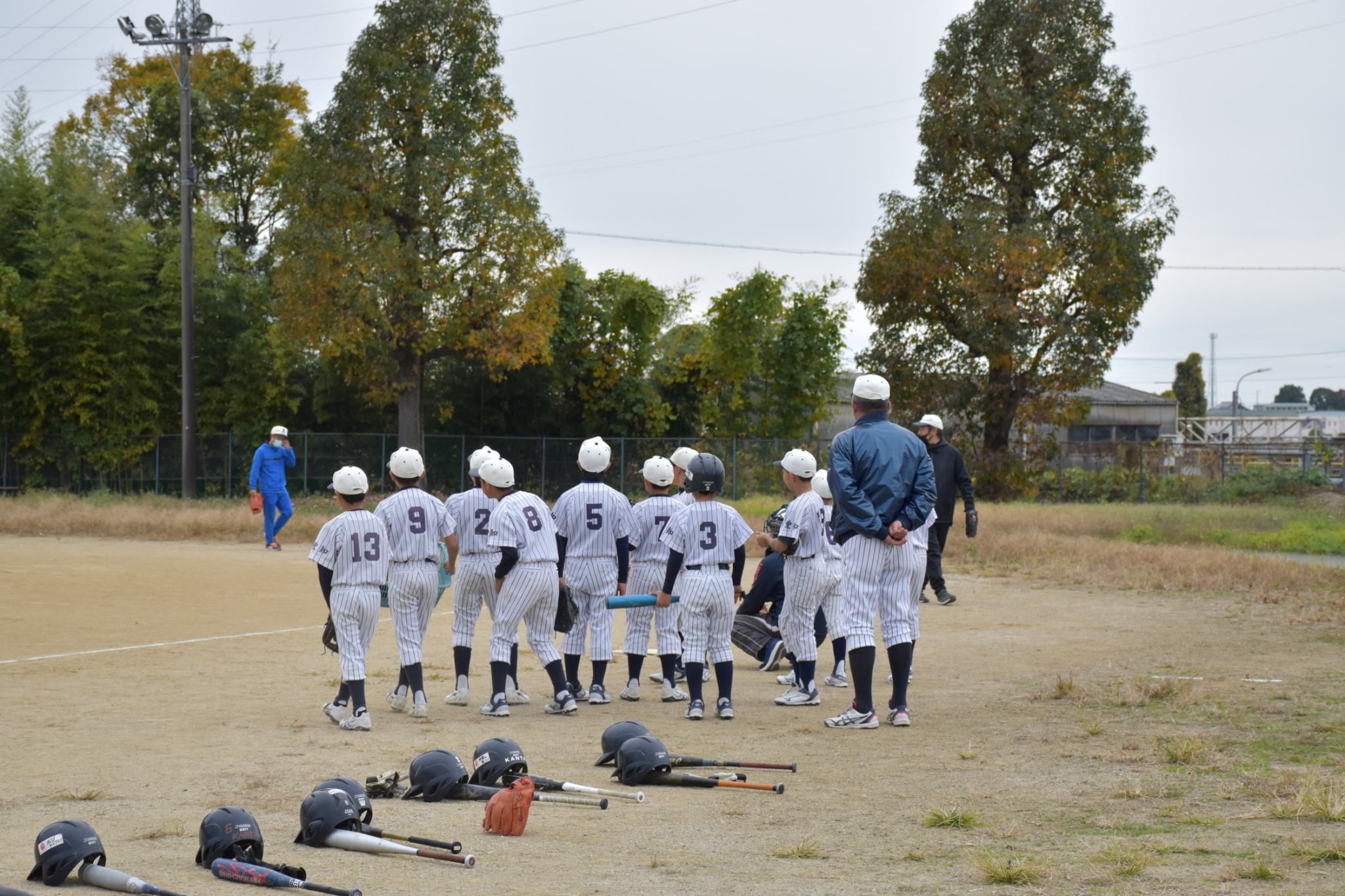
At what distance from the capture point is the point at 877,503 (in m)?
8.81

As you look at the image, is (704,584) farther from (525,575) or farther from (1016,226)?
(1016,226)

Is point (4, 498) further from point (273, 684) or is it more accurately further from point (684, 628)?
point (684, 628)

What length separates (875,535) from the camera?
28.7 ft

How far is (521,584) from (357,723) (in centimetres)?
142

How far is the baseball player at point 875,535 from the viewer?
8742 mm

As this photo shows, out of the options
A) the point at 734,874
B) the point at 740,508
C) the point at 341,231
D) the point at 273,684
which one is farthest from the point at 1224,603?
the point at 341,231

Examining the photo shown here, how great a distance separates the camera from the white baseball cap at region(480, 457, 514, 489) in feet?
31.2

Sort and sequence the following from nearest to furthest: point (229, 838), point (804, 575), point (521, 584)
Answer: point (229, 838)
point (521, 584)
point (804, 575)

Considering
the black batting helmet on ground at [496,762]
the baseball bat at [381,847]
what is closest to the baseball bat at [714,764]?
the black batting helmet on ground at [496,762]

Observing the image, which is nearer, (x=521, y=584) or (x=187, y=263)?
(x=521, y=584)

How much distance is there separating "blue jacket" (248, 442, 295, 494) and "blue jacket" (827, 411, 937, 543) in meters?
15.0

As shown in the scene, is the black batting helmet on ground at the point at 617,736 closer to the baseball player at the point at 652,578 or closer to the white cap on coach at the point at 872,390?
the baseball player at the point at 652,578

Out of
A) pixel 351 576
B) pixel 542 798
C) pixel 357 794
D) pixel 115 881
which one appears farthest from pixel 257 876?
pixel 351 576

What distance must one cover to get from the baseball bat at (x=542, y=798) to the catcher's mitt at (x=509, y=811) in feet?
0.60
